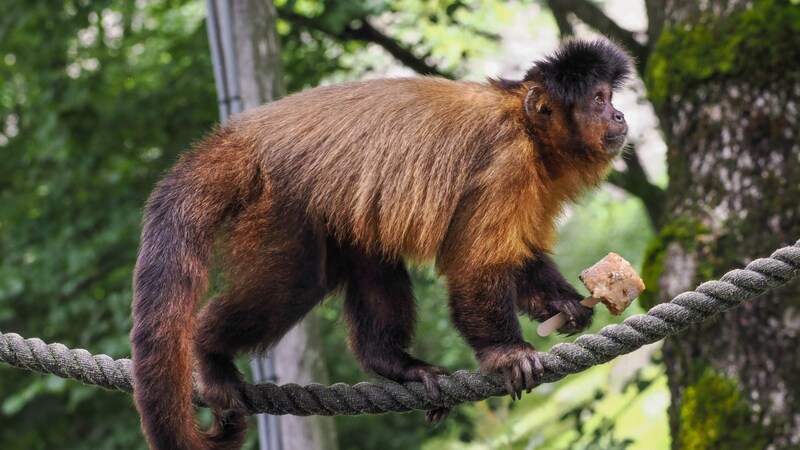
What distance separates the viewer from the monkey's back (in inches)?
182

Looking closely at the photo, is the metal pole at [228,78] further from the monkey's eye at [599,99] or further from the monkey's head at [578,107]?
the monkey's eye at [599,99]

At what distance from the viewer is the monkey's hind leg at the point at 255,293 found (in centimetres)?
454

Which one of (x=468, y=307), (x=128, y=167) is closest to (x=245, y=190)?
(x=468, y=307)

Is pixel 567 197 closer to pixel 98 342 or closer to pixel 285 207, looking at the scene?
pixel 285 207

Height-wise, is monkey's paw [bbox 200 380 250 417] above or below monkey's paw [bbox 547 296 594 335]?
below

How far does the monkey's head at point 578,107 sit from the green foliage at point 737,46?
1.47m

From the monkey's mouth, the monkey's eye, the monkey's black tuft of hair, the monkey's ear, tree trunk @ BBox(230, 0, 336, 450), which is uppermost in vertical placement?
the monkey's black tuft of hair

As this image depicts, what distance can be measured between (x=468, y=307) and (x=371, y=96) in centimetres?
115

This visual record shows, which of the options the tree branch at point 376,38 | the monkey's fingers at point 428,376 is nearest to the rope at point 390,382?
the monkey's fingers at point 428,376

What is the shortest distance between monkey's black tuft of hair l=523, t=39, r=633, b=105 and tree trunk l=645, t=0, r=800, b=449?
1.35 m

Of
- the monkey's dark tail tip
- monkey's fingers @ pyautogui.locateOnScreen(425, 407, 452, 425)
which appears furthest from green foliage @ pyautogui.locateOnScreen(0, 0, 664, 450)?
the monkey's dark tail tip

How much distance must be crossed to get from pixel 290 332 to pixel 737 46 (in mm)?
3298

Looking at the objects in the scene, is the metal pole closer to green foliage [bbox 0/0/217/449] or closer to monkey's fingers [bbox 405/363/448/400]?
green foliage [bbox 0/0/217/449]

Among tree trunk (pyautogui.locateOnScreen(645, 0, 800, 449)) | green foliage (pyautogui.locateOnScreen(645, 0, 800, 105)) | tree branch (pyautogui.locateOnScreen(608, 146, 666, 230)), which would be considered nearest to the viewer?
tree trunk (pyautogui.locateOnScreen(645, 0, 800, 449))
